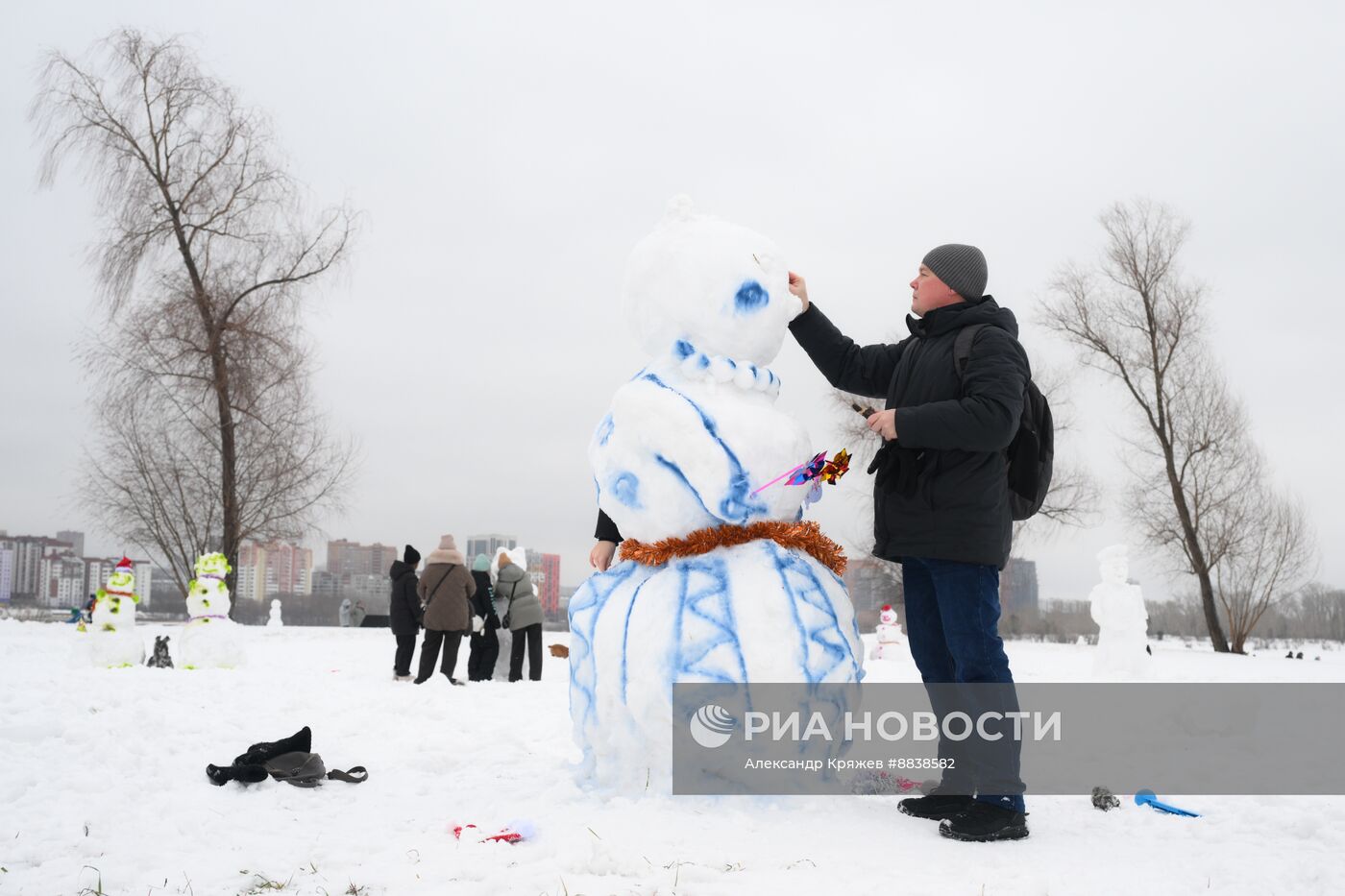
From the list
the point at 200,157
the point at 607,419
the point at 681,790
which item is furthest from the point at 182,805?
the point at 200,157

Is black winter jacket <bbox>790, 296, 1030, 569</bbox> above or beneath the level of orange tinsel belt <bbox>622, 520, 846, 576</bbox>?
above

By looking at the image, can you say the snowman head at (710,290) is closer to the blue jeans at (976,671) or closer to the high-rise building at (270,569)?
the blue jeans at (976,671)

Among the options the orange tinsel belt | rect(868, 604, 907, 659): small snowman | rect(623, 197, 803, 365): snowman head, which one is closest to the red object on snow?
the orange tinsel belt

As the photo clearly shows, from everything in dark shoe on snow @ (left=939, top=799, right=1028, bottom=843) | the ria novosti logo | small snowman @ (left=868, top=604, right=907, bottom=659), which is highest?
the ria novosti logo

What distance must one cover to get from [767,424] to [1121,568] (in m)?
7.22

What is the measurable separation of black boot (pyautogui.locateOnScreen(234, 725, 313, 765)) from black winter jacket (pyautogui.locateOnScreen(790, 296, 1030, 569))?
2.83 meters

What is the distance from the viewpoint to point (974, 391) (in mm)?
3369

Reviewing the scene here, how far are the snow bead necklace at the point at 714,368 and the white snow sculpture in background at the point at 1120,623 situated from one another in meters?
6.96

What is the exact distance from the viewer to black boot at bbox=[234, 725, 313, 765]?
417 centimetres

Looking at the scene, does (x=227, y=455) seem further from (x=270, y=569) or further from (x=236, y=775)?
(x=236, y=775)

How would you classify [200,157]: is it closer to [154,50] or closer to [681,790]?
[154,50]

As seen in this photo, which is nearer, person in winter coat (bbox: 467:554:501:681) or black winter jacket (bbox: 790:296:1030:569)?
black winter jacket (bbox: 790:296:1030:569)

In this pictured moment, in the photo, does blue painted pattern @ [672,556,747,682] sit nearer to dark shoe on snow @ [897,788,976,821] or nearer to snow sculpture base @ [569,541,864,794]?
snow sculpture base @ [569,541,864,794]

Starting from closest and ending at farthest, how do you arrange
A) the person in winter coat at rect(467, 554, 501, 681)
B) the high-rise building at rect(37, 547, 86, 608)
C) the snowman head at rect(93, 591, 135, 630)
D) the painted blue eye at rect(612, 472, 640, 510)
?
the painted blue eye at rect(612, 472, 640, 510)
the snowman head at rect(93, 591, 135, 630)
the person in winter coat at rect(467, 554, 501, 681)
the high-rise building at rect(37, 547, 86, 608)
